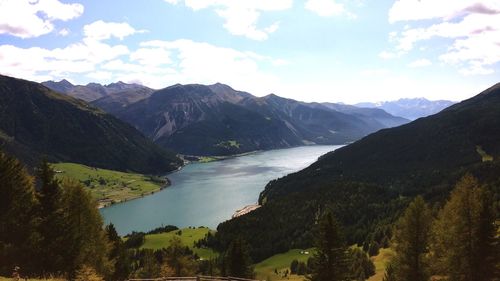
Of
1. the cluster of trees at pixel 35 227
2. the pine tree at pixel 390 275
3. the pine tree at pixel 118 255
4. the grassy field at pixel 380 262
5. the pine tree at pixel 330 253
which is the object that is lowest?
the grassy field at pixel 380 262

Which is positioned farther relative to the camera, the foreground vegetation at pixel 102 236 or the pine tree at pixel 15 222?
the foreground vegetation at pixel 102 236

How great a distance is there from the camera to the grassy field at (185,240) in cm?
15888

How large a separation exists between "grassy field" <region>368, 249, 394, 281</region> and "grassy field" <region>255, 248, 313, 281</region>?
2403 centimetres

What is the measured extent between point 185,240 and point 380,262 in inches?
3850

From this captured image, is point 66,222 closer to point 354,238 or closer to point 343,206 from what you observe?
point 354,238

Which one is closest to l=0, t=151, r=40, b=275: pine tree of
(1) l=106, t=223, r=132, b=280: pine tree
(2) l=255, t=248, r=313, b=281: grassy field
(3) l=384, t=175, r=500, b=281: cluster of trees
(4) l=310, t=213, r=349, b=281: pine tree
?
(4) l=310, t=213, r=349, b=281: pine tree

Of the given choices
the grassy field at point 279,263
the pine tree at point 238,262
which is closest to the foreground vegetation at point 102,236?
the pine tree at point 238,262

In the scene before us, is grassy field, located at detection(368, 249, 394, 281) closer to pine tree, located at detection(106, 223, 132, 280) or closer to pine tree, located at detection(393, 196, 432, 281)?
pine tree, located at detection(393, 196, 432, 281)

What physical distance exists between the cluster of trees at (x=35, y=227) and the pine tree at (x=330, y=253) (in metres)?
23.2

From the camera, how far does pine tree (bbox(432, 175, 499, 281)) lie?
41562 mm

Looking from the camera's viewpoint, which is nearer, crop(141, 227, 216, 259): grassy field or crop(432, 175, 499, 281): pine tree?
crop(432, 175, 499, 281): pine tree

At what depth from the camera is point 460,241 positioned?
42.4 m

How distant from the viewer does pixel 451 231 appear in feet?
141

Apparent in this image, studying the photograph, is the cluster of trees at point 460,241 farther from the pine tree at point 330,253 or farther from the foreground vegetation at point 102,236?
the pine tree at point 330,253
